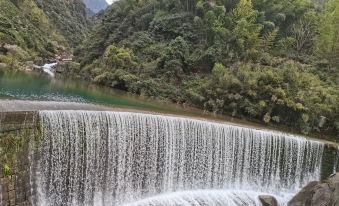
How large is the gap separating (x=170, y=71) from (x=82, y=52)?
50.9 feet

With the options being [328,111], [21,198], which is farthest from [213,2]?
[21,198]

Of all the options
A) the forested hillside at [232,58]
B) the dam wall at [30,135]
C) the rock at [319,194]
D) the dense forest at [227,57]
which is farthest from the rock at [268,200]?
the forested hillside at [232,58]

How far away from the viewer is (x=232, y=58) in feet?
87.1

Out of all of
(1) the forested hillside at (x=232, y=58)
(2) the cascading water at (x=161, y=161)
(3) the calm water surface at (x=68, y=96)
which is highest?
(1) the forested hillside at (x=232, y=58)

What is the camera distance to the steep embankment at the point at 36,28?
127 ft

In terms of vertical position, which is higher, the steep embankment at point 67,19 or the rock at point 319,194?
the steep embankment at point 67,19

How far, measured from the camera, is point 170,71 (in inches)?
1067

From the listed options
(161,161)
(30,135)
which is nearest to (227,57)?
(161,161)

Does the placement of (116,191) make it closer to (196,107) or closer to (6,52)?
(196,107)

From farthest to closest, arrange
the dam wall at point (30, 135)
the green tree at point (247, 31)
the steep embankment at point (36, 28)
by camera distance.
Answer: the steep embankment at point (36, 28)
the green tree at point (247, 31)
the dam wall at point (30, 135)

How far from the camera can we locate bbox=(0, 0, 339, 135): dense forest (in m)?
21.6

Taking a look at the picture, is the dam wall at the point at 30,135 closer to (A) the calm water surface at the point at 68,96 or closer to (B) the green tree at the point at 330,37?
(A) the calm water surface at the point at 68,96

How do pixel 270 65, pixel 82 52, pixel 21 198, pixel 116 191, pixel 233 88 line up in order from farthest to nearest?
1. pixel 82 52
2. pixel 270 65
3. pixel 233 88
4. pixel 116 191
5. pixel 21 198

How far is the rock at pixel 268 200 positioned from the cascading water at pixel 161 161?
28 centimetres
